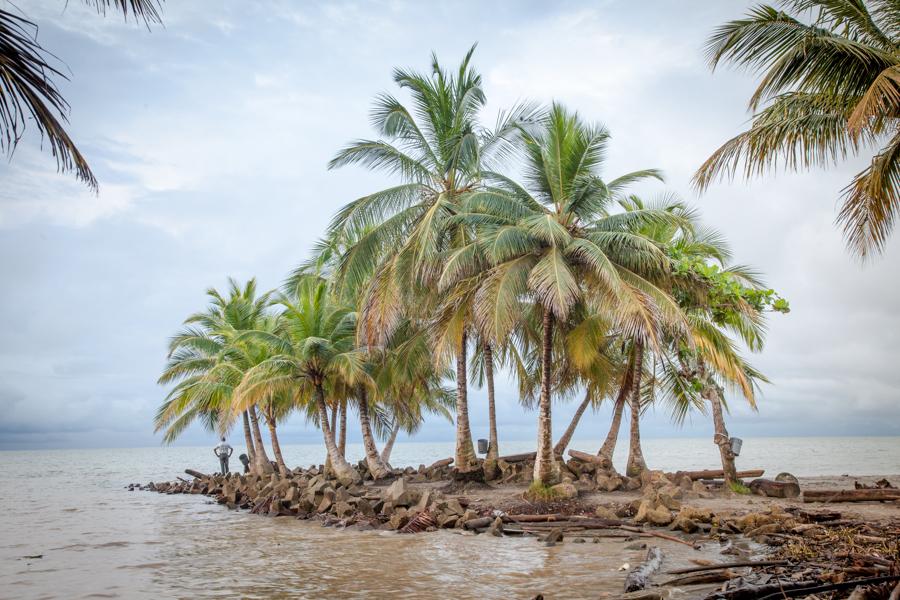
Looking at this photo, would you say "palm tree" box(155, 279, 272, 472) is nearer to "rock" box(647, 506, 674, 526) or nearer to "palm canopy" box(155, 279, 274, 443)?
"palm canopy" box(155, 279, 274, 443)

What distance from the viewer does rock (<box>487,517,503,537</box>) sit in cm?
1284

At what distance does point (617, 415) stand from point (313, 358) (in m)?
9.99

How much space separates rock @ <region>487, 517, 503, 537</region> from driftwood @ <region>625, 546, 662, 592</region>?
372 centimetres

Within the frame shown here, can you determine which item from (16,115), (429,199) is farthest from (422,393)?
(16,115)

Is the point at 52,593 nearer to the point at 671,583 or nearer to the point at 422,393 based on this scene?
the point at 671,583

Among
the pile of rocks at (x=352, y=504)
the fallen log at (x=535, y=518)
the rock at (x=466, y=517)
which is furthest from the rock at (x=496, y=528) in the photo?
the pile of rocks at (x=352, y=504)

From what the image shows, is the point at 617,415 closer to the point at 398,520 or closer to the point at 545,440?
the point at 545,440

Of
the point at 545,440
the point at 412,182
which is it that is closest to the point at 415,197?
the point at 412,182

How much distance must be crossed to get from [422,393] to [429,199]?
9.06m

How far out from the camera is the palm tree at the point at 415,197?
18.8 meters

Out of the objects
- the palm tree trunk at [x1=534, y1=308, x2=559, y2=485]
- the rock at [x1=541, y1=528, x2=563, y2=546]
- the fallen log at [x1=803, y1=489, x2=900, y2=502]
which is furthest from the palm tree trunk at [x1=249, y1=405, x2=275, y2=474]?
the fallen log at [x1=803, y1=489, x2=900, y2=502]

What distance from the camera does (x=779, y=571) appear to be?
295 inches

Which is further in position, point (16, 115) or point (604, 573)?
point (604, 573)

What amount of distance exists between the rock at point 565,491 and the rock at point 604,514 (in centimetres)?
223
